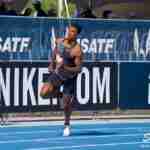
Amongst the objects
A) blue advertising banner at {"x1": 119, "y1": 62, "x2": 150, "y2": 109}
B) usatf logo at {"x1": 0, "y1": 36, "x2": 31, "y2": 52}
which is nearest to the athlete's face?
usatf logo at {"x1": 0, "y1": 36, "x2": 31, "y2": 52}

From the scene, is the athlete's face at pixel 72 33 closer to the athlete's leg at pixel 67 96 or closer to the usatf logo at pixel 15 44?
the athlete's leg at pixel 67 96

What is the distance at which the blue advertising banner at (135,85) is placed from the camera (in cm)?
1877

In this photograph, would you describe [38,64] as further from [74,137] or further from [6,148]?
[6,148]

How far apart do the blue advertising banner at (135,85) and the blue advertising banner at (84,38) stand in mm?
224

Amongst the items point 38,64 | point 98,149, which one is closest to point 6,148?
point 98,149

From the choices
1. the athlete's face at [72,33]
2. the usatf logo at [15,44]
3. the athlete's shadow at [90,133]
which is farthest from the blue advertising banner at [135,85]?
the athlete's face at [72,33]

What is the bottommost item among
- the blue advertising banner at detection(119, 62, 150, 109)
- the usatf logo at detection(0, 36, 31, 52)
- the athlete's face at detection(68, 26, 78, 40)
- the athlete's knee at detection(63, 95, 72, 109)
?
the blue advertising banner at detection(119, 62, 150, 109)

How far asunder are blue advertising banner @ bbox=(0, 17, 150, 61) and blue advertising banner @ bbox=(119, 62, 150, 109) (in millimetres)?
224

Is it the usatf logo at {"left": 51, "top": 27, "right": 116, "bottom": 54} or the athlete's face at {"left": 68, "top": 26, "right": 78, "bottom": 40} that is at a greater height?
the athlete's face at {"left": 68, "top": 26, "right": 78, "bottom": 40}

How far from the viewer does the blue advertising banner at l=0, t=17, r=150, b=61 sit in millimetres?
17641

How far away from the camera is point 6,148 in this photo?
1257 cm

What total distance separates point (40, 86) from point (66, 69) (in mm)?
3616

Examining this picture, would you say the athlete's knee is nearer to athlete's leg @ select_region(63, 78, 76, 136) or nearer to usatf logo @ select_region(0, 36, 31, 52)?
athlete's leg @ select_region(63, 78, 76, 136)

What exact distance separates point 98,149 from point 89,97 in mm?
5637
